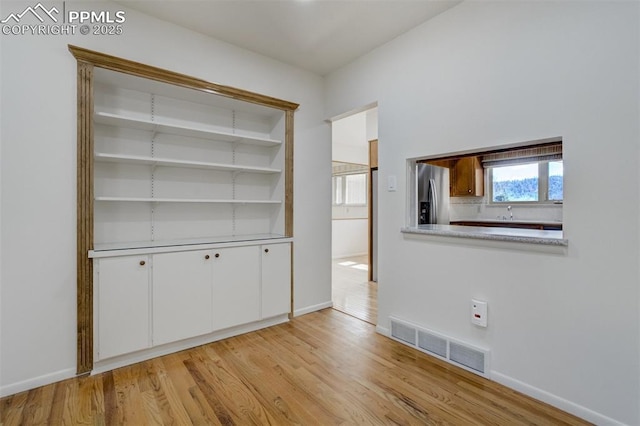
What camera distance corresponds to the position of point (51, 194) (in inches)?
79.3

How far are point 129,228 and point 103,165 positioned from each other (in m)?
0.56

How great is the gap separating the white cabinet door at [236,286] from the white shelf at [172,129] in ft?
3.53

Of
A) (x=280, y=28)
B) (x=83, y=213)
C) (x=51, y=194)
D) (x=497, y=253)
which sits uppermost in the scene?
(x=280, y=28)

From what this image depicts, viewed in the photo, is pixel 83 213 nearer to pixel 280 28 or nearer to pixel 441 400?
pixel 280 28

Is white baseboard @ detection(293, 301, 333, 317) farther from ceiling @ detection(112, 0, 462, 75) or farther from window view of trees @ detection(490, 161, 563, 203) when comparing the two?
window view of trees @ detection(490, 161, 563, 203)

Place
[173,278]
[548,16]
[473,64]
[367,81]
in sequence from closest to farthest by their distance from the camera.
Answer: [548,16], [473,64], [173,278], [367,81]

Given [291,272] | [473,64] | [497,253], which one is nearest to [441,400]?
[497,253]

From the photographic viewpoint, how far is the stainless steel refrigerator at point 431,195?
113 inches

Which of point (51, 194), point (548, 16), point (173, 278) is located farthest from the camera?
point (173, 278)

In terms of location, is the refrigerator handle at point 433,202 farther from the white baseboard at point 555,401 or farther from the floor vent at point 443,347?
the white baseboard at point 555,401

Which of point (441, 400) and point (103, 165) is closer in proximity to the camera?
point (441, 400)

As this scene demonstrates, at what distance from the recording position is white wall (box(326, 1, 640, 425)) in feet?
5.07

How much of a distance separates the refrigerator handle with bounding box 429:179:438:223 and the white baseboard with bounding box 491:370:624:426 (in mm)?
1469

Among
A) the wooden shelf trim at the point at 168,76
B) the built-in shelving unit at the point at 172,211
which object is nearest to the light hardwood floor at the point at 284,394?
the built-in shelving unit at the point at 172,211
